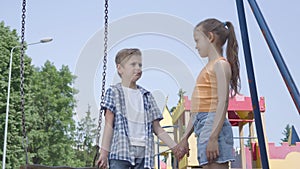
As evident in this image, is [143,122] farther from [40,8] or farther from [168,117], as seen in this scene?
[168,117]

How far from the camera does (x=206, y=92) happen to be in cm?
206

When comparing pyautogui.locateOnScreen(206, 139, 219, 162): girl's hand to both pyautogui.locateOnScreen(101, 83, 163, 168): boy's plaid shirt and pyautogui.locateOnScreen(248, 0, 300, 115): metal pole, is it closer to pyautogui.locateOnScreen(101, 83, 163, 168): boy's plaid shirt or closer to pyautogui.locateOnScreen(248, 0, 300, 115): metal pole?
pyautogui.locateOnScreen(101, 83, 163, 168): boy's plaid shirt

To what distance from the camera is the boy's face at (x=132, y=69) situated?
221cm

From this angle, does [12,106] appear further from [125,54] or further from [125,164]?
[125,164]

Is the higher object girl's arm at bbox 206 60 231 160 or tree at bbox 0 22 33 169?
tree at bbox 0 22 33 169

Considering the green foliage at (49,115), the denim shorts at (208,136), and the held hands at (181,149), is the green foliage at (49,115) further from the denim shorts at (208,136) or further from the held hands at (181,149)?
the denim shorts at (208,136)

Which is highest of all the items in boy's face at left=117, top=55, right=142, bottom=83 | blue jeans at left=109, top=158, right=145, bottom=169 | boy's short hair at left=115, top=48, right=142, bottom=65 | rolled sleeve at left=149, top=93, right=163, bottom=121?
boy's short hair at left=115, top=48, right=142, bottom=65

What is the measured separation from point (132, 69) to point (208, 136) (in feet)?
1.63

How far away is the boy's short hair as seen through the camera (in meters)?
2.25

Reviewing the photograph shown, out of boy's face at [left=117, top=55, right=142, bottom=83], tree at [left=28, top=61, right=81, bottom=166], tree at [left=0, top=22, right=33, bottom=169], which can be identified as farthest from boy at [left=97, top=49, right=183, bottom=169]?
tree at [left=28, top=61, right=81, bottom=166]

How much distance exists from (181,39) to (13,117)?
1374cm

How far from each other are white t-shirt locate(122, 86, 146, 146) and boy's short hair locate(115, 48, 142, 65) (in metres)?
0.14

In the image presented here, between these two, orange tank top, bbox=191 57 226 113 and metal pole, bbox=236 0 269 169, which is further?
metal pole, bbox=236 0 269 169

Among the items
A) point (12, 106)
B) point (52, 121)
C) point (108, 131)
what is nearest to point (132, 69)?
point (108, 131)
